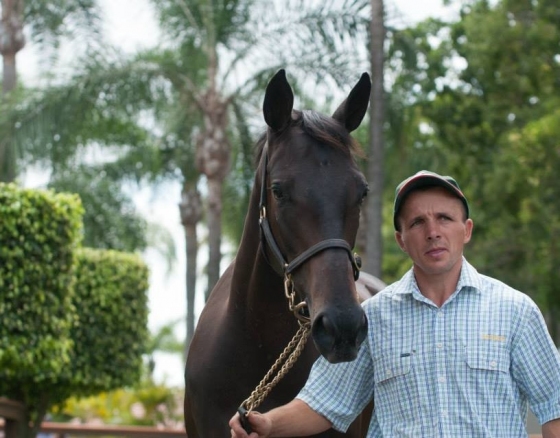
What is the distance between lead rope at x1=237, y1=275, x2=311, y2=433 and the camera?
152 inches

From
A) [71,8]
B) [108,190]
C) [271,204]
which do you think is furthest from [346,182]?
[108,190]

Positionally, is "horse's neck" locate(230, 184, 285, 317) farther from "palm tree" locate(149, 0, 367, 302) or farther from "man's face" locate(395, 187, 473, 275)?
"palm tree" locate(149, 0, 367, 302)

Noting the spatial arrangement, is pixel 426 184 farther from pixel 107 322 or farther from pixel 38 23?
pixel 38 23

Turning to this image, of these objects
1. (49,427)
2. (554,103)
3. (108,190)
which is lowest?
(49,427)

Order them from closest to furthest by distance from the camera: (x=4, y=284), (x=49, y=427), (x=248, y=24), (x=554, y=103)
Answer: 1. (x=4, y=284)
2. (x=49, y=427)
3. (x=248, y=24)
4. (x=554, y=103)

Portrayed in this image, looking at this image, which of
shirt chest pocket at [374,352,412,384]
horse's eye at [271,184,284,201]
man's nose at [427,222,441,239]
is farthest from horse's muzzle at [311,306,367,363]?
horse's eye at [271,184,284,201]

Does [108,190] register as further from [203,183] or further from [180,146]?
[180,146]

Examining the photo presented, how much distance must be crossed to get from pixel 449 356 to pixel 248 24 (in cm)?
1458

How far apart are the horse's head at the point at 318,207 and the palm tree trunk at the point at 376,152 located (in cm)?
1087

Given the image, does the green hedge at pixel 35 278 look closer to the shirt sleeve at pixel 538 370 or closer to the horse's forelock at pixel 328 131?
the horse's forelock at pixel 328 131

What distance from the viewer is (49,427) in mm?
14852

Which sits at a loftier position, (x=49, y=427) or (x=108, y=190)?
(x=108, y=190)

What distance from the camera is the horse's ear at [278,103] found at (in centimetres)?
410

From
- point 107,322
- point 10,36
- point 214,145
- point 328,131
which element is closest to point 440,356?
point 328,131
